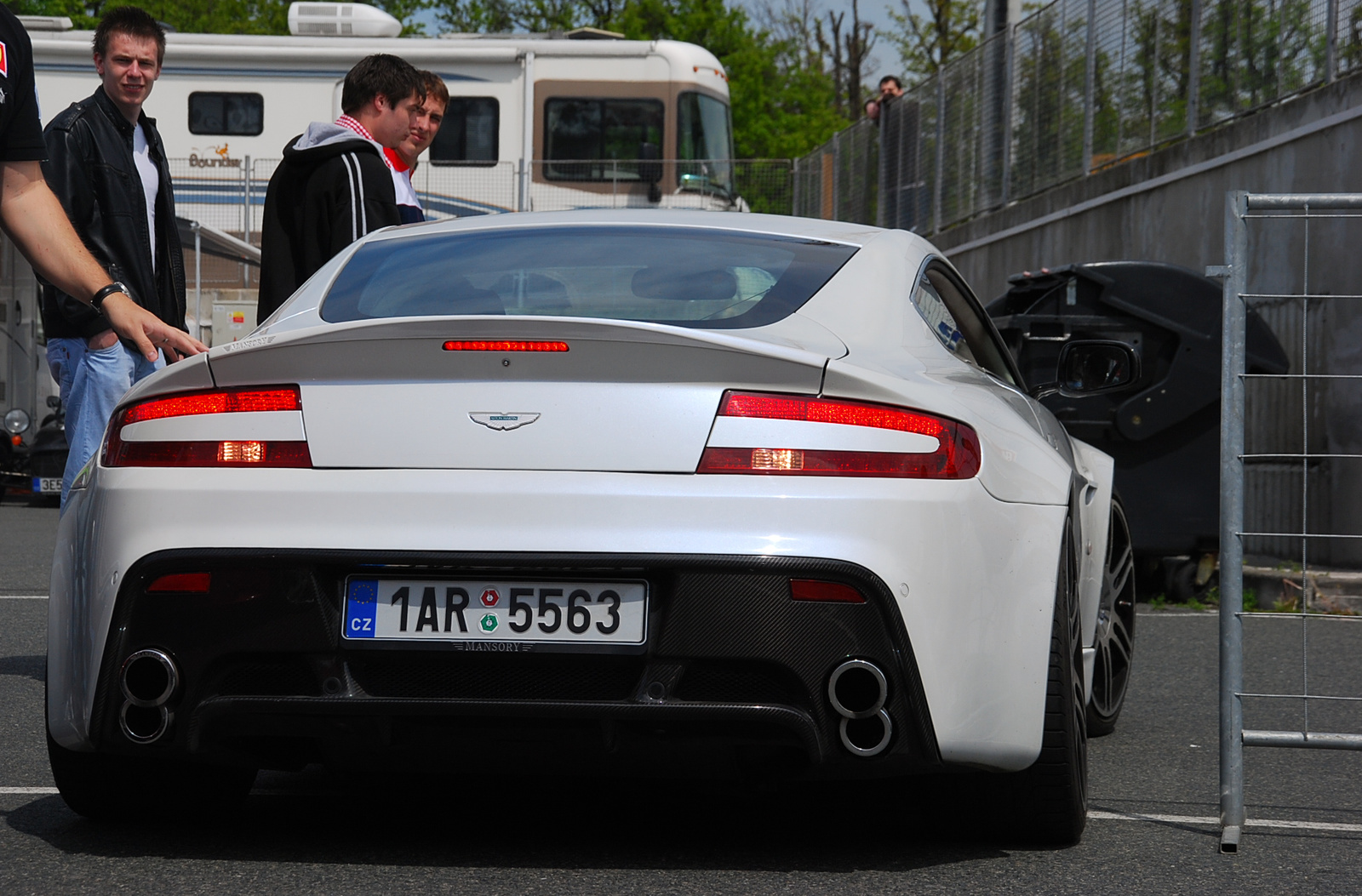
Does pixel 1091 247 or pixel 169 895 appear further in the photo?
pixel 1091 247

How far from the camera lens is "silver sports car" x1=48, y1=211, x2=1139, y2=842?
→ 3137mm

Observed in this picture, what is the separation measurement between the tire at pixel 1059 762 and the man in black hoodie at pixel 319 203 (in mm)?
2750

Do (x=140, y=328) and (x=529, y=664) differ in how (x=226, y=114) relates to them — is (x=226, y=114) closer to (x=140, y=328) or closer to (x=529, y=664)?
(x=140, y=328)

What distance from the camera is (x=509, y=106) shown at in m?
23.3

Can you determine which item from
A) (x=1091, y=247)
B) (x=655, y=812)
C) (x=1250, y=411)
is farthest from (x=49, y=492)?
(x=655, y=812)

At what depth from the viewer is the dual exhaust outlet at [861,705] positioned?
315 centimetres

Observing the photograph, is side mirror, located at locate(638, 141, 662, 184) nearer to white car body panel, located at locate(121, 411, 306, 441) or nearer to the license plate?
white car body panel, located at locate(121, 411, 306, 441)

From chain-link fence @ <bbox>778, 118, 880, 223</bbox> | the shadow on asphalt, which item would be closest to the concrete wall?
the shadow on asphalt

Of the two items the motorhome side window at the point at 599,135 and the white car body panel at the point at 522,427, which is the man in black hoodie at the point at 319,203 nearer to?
the white car body panel at the point at 522,427

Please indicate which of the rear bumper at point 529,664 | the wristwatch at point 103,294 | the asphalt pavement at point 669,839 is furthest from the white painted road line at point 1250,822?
the wristwatch at point 103,294

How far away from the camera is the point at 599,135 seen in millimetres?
23000

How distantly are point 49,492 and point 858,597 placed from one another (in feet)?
45.3

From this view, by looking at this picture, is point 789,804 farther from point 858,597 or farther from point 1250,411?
point 1250,411

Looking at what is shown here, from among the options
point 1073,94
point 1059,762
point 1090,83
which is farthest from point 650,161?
point 1059,762
